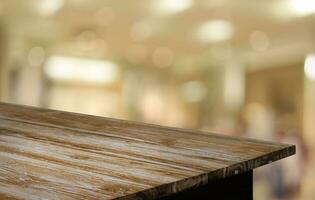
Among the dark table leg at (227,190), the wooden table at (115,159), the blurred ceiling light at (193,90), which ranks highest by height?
the blurred ceiling light at (193,90)

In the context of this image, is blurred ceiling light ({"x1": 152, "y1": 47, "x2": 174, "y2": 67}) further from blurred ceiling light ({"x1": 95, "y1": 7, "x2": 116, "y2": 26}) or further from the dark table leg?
the dark table leg

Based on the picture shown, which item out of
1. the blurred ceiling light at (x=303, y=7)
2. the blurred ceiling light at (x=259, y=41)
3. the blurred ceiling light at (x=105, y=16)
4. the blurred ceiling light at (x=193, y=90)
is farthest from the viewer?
the blurred ceiling light at (x=193, y=90)

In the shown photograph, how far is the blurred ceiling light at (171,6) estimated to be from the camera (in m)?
5.52

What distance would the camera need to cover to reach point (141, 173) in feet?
1.32

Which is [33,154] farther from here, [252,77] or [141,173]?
[252,77]

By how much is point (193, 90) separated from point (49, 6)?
3.22m

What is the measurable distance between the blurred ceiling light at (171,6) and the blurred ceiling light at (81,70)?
2.23m

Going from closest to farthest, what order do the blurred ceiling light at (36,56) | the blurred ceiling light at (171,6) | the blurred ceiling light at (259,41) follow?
the blurred ceiling light at (171,6) → the blurred ceiling light at (259,41) → the blurred ceiling light at (36,56)

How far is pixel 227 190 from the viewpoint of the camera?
587 millimetres

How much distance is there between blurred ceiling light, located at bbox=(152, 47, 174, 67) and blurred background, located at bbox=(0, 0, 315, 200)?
0.06 feet

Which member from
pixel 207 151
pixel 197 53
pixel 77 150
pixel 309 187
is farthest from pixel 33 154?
pixel 197 53

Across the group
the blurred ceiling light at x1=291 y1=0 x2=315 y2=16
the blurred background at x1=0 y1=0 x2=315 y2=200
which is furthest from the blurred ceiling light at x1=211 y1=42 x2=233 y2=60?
the blurred ceiling light at x1=291 y1=0 x2=315 y2=16

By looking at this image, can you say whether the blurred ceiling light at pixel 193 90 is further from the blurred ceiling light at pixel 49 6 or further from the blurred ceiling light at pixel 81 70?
the blurred ceiling light at pixel 49 6

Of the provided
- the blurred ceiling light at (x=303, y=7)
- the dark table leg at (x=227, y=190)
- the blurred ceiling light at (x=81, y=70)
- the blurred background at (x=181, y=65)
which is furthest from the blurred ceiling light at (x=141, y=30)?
the dark table leg at (x=227, y=190)
